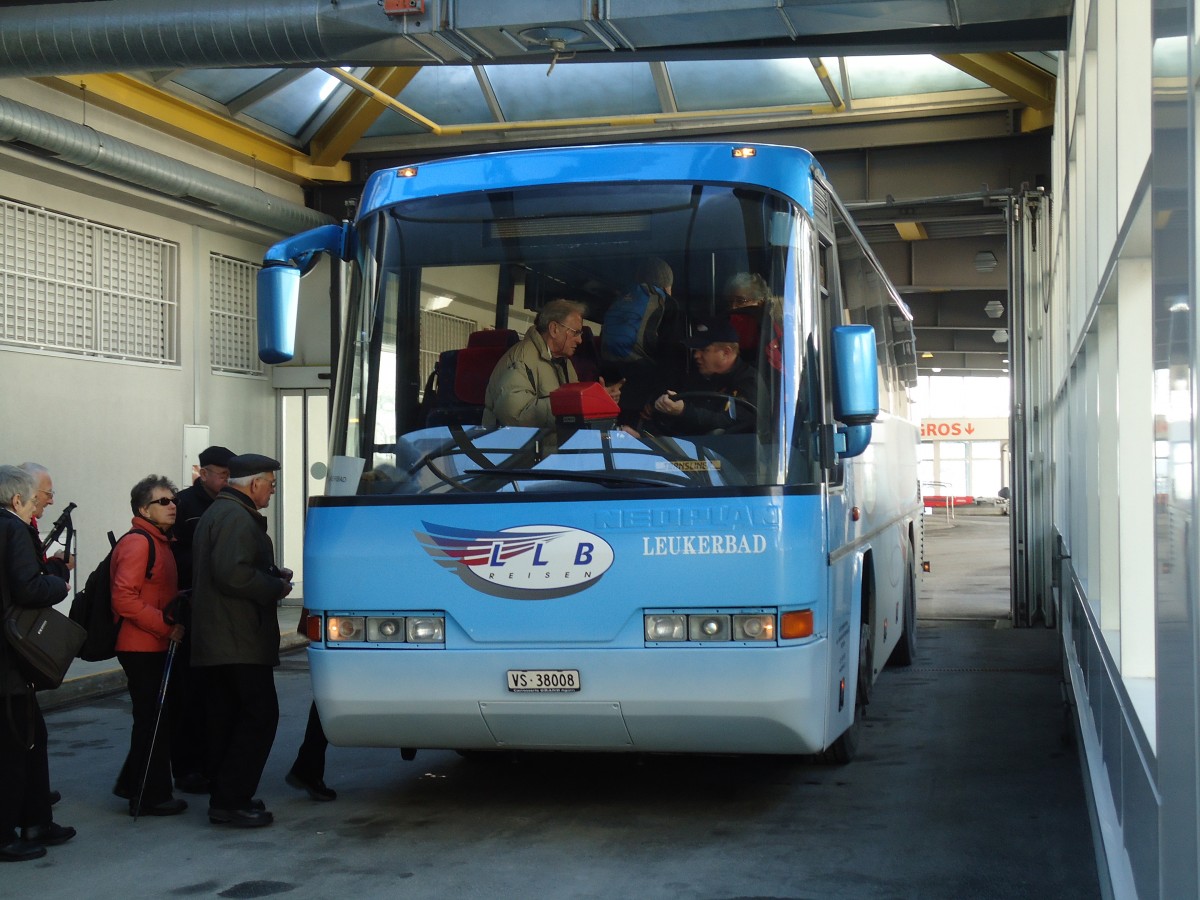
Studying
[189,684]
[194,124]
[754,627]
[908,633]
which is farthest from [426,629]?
[194,124]

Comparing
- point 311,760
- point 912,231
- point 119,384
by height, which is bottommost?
point 311,760

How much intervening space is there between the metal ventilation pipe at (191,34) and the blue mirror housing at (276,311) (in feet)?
9.80

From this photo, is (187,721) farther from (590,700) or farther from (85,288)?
(85,288)

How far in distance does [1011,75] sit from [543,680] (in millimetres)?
9570

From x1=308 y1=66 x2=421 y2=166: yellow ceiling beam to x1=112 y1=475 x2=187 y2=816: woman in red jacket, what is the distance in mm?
8022

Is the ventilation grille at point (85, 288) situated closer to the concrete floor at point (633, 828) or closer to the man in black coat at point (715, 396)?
the concrete floor at point (633, 828)

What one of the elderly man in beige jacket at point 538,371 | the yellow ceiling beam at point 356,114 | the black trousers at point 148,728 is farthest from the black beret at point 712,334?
the yellow ceiling beam at point 356,114

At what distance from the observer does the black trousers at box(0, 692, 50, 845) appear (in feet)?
20.8

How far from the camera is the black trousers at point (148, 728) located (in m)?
7.20

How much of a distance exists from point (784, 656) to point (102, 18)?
651 cm

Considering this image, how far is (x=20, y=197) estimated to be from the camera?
13.4 metres

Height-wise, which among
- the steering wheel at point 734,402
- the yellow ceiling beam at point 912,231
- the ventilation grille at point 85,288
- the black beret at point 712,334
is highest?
the yellow ceiling beam at point 912,231

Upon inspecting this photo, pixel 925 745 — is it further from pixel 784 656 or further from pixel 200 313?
pixel 200 313

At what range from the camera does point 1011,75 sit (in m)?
13.7
